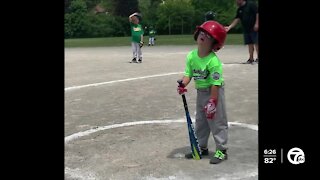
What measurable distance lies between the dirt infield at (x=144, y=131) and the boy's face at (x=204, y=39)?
1198 mm

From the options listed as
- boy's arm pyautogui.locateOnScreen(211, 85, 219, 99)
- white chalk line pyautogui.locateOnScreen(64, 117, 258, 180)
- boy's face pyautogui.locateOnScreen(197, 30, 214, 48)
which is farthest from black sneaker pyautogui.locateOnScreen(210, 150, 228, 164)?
boy's face pyautogui.locateOnScreen(197, 30, 214, 48)

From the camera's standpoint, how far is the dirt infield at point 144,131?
380 cm

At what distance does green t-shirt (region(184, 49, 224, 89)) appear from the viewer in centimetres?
381

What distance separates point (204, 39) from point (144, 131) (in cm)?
186

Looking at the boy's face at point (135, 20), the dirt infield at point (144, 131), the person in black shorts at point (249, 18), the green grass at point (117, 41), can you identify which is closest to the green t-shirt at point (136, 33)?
the boy's face at point (135, 20)

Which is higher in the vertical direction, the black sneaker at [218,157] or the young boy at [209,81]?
the young boy at [209,81]

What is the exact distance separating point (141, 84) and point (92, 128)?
3465 mm

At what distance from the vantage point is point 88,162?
4082 millimetres

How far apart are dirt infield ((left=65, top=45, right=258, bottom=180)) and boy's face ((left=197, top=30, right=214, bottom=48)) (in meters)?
1.20

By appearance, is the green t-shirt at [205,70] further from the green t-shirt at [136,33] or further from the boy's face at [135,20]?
the green t-shirt at [136,33]
